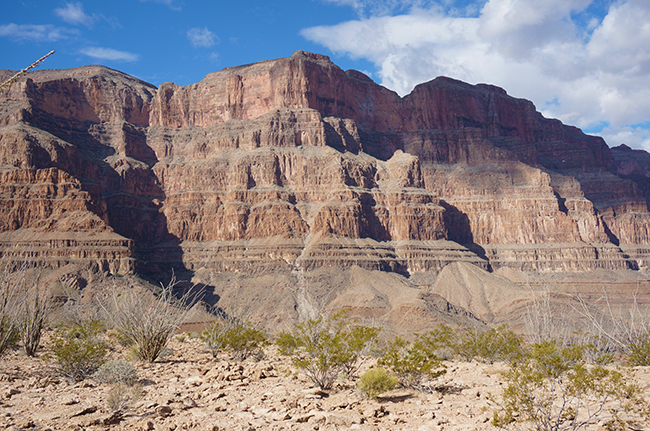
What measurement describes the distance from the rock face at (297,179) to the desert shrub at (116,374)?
8784 centimetres

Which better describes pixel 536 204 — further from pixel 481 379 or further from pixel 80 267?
pixel 481 379

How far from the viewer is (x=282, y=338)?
2173 cm

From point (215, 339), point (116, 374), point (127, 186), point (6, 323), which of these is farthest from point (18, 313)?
point (127, 186)

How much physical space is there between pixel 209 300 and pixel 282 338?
8517 centimetres

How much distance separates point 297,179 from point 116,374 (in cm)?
11567

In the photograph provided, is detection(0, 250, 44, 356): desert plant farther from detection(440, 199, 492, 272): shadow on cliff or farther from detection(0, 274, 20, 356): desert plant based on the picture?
detection(440, 199, 492, 272): shadow on cliff

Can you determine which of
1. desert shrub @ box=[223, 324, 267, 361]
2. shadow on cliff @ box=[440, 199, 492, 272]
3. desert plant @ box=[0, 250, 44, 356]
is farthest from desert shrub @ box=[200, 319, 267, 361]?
shadow on cliff @ box=[440, 199, 492, 272]

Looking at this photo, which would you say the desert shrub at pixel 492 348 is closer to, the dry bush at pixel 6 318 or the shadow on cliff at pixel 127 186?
the dry bush at pixel 6 318

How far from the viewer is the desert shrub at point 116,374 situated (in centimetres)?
1791

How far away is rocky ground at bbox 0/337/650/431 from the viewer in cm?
1350

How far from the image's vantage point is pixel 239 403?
15922mm

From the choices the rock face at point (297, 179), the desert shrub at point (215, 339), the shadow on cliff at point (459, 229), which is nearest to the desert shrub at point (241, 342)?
the desert shrub at point (215, 339)

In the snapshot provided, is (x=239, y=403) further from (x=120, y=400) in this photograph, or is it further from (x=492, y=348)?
(x=492, y=348)

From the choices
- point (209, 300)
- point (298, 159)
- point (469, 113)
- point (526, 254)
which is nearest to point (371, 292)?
point (209, 300)
